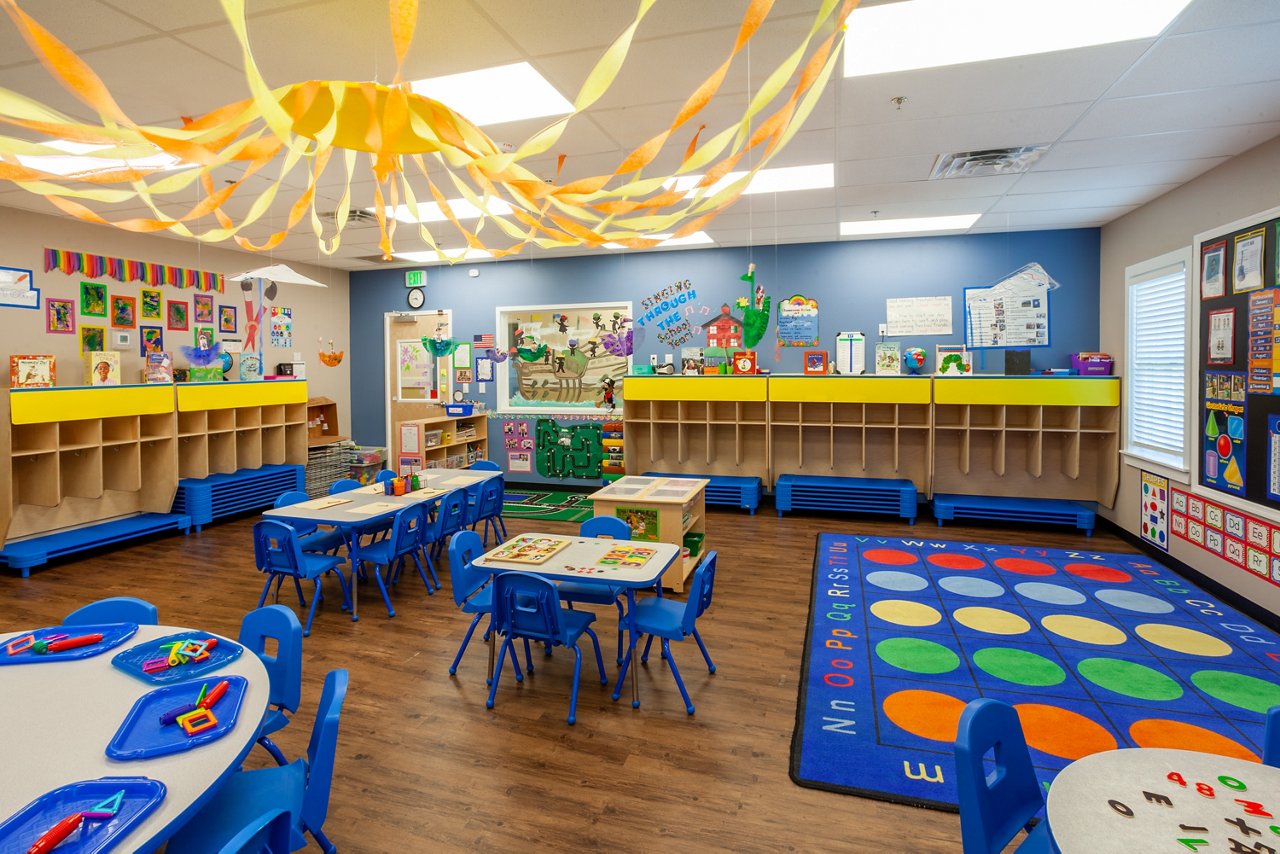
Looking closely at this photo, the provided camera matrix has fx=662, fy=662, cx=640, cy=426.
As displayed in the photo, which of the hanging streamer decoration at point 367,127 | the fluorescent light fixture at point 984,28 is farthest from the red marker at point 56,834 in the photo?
the fluorescent light fixture at point 984,28

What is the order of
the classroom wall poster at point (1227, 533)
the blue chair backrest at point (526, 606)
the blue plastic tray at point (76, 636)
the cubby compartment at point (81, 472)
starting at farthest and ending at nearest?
1. the cubby compartment at point (81, 472)
2. the classroom wall poster at point (1227, 533)
3. the blue chair backrest at point (526, 606)
4. the blue plastic tray at point (76, 636)

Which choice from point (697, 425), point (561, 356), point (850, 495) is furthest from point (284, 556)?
point (850, 495)

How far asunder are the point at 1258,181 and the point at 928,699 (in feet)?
13.4

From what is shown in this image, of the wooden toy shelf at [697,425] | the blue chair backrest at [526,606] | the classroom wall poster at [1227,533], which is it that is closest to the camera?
the blue chair backrest at [526,606]

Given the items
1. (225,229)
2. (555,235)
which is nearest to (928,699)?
(555,235)

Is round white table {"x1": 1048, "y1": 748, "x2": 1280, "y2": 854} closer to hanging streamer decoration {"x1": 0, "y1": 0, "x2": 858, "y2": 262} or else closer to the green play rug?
hanging streamer decoration {"x1": 0, "y1": 0, "x2": 858, "y2": 262}

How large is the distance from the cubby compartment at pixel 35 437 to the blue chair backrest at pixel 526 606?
15.8 feet

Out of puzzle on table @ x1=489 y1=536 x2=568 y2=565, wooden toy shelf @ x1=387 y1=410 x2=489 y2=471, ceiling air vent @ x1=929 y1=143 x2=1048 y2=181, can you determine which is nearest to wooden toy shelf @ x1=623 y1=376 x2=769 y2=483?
wooden toy shelf @ x1=387 y1=410 x2=489 y2=471

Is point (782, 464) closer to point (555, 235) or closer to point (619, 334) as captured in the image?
point (619, 334)

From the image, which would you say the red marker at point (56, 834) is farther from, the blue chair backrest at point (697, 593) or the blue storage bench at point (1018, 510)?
the blue storage bench at point (1018, 510)

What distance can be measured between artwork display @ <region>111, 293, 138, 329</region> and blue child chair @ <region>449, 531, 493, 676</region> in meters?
5.24

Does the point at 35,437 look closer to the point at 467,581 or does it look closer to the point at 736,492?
the point at 467,581

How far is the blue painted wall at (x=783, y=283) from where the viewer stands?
698 cm

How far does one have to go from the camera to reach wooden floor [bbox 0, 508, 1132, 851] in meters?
2.39
